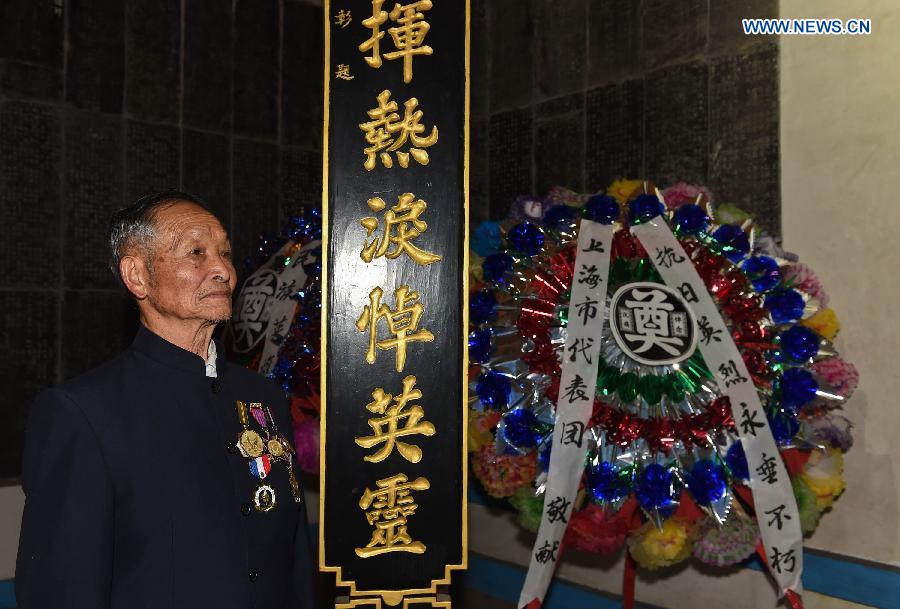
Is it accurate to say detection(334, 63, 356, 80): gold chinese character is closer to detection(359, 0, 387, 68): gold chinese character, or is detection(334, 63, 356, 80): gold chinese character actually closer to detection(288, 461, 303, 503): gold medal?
detection(359, 0, 387, 68): gold chinese character

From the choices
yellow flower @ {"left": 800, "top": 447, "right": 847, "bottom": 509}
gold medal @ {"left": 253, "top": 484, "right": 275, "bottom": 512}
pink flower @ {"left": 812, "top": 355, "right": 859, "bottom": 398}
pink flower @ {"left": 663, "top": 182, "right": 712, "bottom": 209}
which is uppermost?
pink flower @ {"left": 663, "top": 182, "right": 712, "bottom": 209}

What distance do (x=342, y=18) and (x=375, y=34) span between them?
79 millimetres

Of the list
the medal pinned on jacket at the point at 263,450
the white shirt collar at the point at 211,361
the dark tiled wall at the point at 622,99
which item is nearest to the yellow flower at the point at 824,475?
the dark tiled wall at the point at 622,99

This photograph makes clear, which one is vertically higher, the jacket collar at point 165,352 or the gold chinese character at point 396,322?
the gold chinese character at point 396,322

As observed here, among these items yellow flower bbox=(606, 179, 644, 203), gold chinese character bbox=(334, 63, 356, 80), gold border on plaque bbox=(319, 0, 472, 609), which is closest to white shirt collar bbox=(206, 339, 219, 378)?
gold border on plaque bbox=(319, 0, 472, 609)

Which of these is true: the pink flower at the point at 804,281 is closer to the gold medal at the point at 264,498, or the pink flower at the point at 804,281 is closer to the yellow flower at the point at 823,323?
the yellow flower at the point at 823,323

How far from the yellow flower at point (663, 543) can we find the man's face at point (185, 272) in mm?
1310

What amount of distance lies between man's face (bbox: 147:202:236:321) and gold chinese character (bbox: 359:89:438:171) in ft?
1.81

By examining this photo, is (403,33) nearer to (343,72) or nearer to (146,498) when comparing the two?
(343,72)

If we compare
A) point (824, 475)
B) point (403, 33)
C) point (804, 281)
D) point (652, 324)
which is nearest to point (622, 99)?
point (804, 281)

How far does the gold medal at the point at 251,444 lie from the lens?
1345 millimetres

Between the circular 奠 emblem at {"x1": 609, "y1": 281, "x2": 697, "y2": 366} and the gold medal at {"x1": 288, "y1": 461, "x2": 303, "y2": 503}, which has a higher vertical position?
the circular 奠 emblem at {"x1": 609, "y1": 281, "x2": 697, "y2": 366}

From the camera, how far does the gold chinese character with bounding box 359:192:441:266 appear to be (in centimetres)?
181

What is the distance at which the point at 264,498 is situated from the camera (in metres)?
1.34
